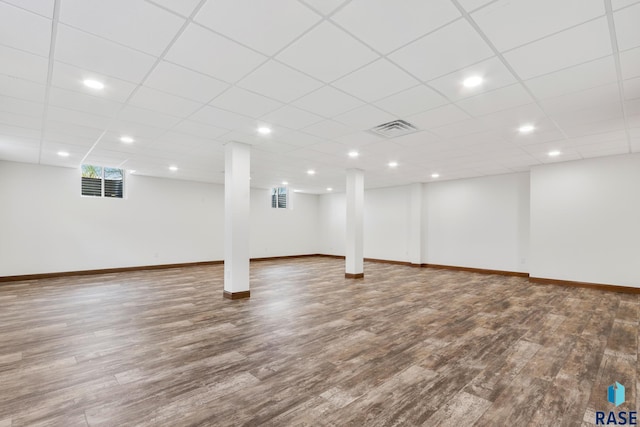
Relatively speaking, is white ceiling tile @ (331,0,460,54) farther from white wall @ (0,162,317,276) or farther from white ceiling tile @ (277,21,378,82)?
white wall @ (0,162,317,276)

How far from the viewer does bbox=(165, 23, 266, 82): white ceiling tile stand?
8.22 feet

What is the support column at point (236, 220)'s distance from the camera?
5.62 meters

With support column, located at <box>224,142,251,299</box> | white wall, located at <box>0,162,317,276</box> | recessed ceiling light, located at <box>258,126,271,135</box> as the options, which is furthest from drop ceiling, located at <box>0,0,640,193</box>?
white wall, located at <box>0,162,317,276</box>

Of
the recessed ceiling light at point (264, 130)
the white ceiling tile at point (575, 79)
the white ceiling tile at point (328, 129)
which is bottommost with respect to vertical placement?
the recessed ceiling light at point (264, 130)

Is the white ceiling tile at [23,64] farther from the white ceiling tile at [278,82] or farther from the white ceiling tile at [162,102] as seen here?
the white ceiling tile at [278,82]

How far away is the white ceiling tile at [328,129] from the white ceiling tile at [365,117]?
15 centimetres

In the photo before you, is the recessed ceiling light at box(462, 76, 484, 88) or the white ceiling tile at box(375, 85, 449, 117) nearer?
the recessed ceiling light at box(462, 76, 484, 88)

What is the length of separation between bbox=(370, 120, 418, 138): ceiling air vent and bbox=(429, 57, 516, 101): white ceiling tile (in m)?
1.01

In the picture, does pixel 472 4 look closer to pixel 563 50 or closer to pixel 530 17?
pixel 530 17

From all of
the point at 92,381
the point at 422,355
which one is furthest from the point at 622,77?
the point at 92,381

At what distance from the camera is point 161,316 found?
4.57m

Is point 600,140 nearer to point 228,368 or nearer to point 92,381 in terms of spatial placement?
point 228,368

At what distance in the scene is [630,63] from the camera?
2.88 metres

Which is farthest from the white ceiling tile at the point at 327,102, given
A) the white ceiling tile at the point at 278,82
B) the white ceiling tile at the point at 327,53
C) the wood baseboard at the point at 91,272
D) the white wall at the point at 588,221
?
the wood baseboard at the point at 91,272
